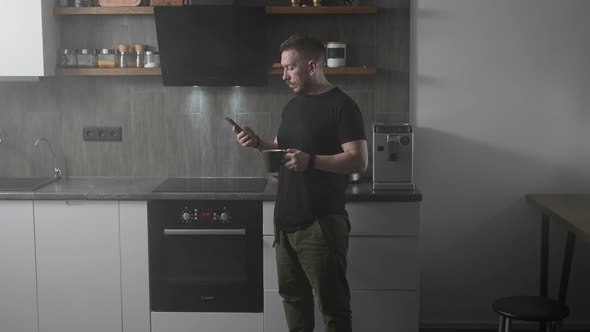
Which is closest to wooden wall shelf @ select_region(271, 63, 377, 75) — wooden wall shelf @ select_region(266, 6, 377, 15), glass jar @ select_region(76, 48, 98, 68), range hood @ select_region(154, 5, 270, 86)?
range hood @ select_region(154, 5, 270, 86)

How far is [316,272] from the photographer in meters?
3.08

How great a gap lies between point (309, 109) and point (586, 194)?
173 cm

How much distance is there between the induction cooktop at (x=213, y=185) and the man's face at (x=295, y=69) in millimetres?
750

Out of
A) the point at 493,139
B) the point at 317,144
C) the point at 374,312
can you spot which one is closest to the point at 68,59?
the point at 317,144

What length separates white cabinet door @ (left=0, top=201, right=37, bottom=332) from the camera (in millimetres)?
3631

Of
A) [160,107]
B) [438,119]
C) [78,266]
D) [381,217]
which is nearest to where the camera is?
[381,217]

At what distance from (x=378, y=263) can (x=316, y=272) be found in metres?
0.58

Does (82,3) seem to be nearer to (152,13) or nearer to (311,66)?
(152,13)

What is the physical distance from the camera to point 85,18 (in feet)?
13.3

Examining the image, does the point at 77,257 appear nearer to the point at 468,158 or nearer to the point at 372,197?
the point at 372,197

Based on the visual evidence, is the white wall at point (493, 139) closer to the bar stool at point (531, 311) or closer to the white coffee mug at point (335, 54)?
the white coffee mug at point (335, 54)

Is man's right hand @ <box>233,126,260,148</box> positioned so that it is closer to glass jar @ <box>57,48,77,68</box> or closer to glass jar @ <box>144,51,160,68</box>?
glass jar @ <box>144,51,160,68</box>

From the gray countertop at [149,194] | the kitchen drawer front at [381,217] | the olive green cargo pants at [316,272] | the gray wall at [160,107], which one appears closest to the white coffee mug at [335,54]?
the gray wall at [160,107]

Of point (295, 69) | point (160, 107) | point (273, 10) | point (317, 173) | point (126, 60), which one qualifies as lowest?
point (317, 173)
